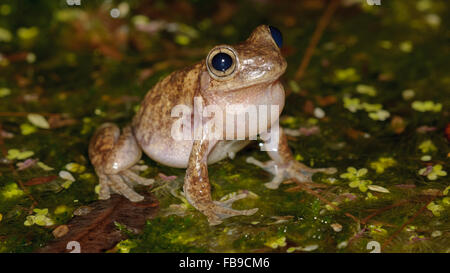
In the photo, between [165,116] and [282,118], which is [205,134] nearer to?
[165,116]

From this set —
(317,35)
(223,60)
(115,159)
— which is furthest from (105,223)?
(317,35)

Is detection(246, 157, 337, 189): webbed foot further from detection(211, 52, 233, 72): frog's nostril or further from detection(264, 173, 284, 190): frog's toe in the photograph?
detection(211, 52, 233, 72): frog's nostril

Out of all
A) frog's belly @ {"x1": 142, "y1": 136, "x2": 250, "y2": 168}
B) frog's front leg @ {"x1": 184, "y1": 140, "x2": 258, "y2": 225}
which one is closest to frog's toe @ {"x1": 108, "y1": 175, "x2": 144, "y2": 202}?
frog's belly @ {"x1": 142, "y1": 136, "x2": 250, "y2": 168}

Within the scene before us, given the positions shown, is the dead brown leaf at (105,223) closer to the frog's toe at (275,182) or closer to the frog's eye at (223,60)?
the frog's toe at (275,182)

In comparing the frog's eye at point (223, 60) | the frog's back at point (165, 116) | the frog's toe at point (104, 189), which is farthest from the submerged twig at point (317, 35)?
the frog's toe at point (104, 189)

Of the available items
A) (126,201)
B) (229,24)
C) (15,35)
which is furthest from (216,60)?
(15,35)

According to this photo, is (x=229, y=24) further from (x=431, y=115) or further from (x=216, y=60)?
(x=216, y=60)
